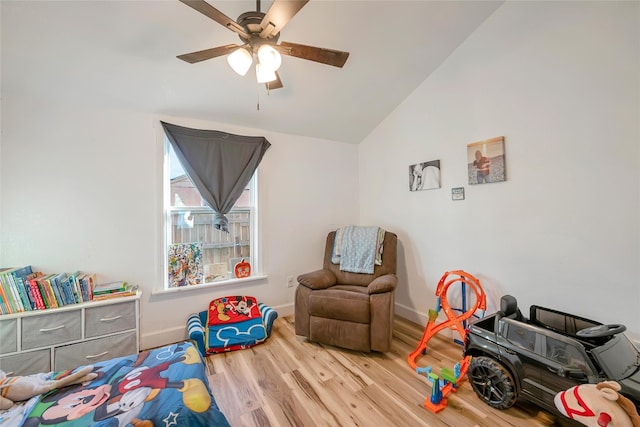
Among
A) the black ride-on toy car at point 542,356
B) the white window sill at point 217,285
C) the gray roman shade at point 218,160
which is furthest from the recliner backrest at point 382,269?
the gray roman shade at point 218,160

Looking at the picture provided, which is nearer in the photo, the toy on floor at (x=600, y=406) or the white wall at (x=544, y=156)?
the toy on floor at (x=600, y=406)

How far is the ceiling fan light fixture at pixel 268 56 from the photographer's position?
1.32 metres

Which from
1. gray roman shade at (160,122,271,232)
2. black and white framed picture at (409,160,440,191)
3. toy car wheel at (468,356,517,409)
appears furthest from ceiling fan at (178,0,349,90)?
toy car wheel at (468,356,517,409)

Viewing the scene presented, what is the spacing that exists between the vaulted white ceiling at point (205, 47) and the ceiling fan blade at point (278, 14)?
60cm

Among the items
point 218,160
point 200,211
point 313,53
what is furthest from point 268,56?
point 200,211

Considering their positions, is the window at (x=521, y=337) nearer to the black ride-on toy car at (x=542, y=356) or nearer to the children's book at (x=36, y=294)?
the black ride-on toy car at (x=542, y=356)

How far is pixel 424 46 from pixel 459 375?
8.90 feet

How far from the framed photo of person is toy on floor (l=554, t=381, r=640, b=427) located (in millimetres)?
→ 1466

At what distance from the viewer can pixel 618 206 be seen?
1.57m

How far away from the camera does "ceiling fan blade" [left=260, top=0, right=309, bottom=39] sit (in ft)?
3.60

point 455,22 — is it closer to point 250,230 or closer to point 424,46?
point 424,46

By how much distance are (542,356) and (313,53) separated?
220cm

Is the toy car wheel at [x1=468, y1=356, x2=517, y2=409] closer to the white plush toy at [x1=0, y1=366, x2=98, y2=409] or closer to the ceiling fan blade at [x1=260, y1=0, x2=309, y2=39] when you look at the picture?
the white plush toy at [x1=0, y1=366, x2=98, y2=409]

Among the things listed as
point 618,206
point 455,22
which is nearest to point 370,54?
point 455,22
